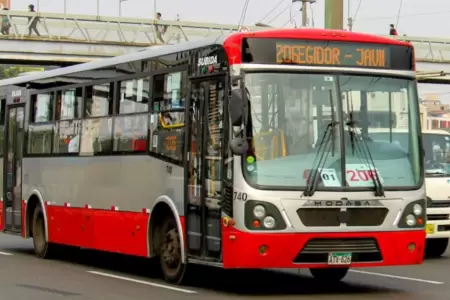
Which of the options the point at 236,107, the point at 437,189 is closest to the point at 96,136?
the point at 236,107

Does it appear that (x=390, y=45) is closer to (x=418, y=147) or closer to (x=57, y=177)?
(x=418, y=147)

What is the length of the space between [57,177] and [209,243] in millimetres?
5581

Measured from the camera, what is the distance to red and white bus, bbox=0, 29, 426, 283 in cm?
1198

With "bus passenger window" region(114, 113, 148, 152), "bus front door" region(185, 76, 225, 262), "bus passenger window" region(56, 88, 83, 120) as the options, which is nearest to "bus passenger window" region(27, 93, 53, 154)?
"bus passenger window" region(56, 88, 83, 120)

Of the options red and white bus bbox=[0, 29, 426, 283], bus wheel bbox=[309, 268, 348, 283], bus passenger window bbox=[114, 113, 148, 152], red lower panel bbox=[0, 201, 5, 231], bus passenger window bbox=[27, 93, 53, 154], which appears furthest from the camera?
red lower panel bbox=[0, 201, 5, 231]

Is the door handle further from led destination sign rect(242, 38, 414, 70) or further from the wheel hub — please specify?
led destination sign rect(242, 38, 414, 70)

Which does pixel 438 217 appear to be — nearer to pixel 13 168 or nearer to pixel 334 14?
pixel 334 14

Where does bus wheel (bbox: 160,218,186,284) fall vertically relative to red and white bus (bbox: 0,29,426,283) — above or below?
below

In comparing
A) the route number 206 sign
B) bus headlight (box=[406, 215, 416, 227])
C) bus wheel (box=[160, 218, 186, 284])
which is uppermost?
the route number 206 sign

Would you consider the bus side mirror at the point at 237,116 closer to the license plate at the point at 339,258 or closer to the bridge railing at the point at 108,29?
the license plate at the point at 339,258

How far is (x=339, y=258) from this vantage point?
479 inches

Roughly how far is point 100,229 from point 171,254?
2.54 meters

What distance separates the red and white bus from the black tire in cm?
393

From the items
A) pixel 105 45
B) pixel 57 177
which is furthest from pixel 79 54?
pixel 57 177
